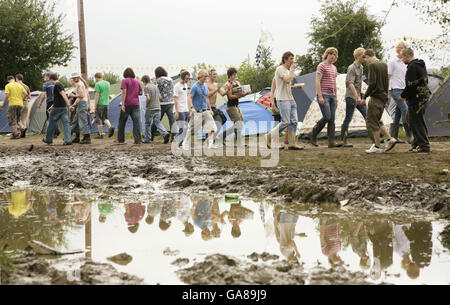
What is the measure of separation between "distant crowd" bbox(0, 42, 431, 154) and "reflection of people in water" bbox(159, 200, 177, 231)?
13.7 feet

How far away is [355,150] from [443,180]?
444 centimetres

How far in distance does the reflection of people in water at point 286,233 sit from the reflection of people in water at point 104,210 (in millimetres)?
1577

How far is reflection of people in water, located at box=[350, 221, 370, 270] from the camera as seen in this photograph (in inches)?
147

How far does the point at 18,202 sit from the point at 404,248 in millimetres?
4180

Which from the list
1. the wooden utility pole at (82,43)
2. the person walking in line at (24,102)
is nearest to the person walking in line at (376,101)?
the person walking in line at (24,102)

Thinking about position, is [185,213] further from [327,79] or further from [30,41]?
[30,41]

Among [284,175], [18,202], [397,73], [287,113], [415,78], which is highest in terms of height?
[397,73]

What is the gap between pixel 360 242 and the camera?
4.23 metres

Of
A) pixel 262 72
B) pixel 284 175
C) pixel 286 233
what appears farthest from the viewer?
pixel 262 72

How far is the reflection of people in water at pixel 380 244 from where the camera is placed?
358 cm

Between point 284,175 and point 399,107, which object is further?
point 399,107

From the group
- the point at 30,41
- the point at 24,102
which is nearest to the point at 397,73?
the point at 24,102
